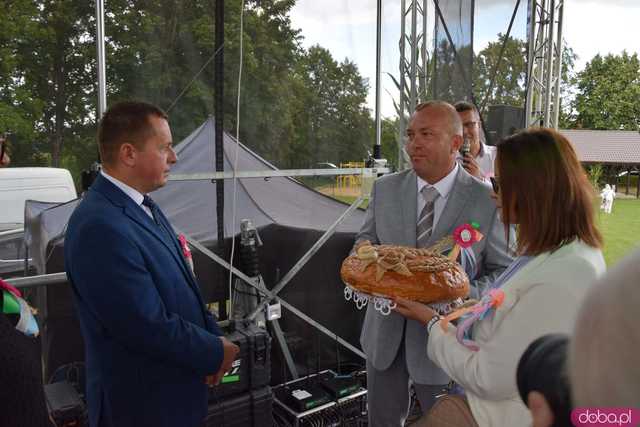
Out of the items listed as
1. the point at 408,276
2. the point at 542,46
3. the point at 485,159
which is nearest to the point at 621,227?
the point at 542,46

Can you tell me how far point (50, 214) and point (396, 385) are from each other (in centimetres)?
223

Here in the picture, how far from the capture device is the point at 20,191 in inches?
165

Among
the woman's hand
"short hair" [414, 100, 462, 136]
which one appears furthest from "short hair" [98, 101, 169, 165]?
"short hair" [414, 100, 462, 136]

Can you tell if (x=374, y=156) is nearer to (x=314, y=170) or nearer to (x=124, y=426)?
(x=314, y=170)

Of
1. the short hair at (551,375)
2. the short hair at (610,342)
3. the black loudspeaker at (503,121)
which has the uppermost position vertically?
the black loudspeaker at (503,121)

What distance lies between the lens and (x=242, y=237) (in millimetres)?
2959

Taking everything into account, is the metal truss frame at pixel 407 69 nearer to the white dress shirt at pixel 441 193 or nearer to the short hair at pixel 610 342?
the white dress shirt at pixel 441 193

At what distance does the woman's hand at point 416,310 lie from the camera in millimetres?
1580

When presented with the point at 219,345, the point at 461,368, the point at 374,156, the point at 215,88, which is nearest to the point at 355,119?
the point at 374,156

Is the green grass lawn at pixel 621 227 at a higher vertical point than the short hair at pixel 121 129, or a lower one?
lower

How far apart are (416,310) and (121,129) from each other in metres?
1.16

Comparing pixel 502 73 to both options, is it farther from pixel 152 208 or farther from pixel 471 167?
pixel 152 208

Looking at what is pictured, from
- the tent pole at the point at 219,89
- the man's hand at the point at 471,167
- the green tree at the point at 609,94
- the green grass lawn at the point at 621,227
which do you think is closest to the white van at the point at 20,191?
the tent pole at the point at 219,89

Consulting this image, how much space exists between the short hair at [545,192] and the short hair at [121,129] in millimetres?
1157
